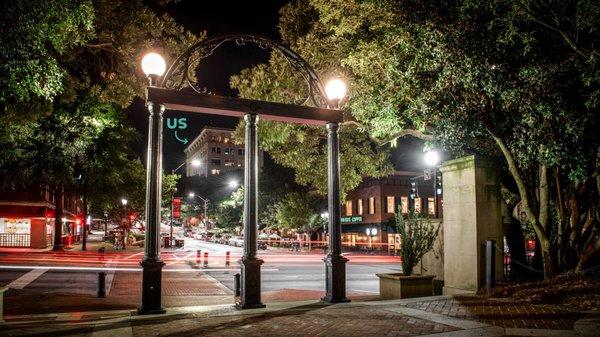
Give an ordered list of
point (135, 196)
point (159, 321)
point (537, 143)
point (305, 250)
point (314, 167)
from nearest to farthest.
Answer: point (159, 321), point (537, 143), point (314, 167), point (135, 196), point (305, 250)

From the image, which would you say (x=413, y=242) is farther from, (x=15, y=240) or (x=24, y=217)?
(x=15, y=240)

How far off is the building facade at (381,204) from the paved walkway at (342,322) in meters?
39.1

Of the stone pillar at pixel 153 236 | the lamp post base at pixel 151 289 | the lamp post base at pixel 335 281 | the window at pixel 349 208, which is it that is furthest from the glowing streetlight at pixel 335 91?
the window at pixel 349 208

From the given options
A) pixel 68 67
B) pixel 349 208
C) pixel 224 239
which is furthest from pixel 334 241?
pixel 224 239

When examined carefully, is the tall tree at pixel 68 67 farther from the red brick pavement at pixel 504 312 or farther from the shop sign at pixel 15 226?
the shop sign at pixel 15 226

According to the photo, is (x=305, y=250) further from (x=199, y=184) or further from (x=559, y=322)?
(x=199, y=184)

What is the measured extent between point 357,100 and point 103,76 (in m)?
8.16

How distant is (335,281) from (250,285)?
201 cm

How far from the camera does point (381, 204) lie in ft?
165

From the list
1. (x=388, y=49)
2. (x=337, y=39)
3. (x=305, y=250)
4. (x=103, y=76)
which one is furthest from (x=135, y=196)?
(x=388, y=49)

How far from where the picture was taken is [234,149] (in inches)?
5979

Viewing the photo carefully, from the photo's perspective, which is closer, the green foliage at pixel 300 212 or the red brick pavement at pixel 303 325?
the red brick pavement at pixel 303 325

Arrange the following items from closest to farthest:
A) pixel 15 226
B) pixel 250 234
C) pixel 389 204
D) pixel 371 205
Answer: pixel 250 234 → pixel 15 226 → pixel 389 204 → pixel 371 205

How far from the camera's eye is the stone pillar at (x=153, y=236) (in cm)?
905
